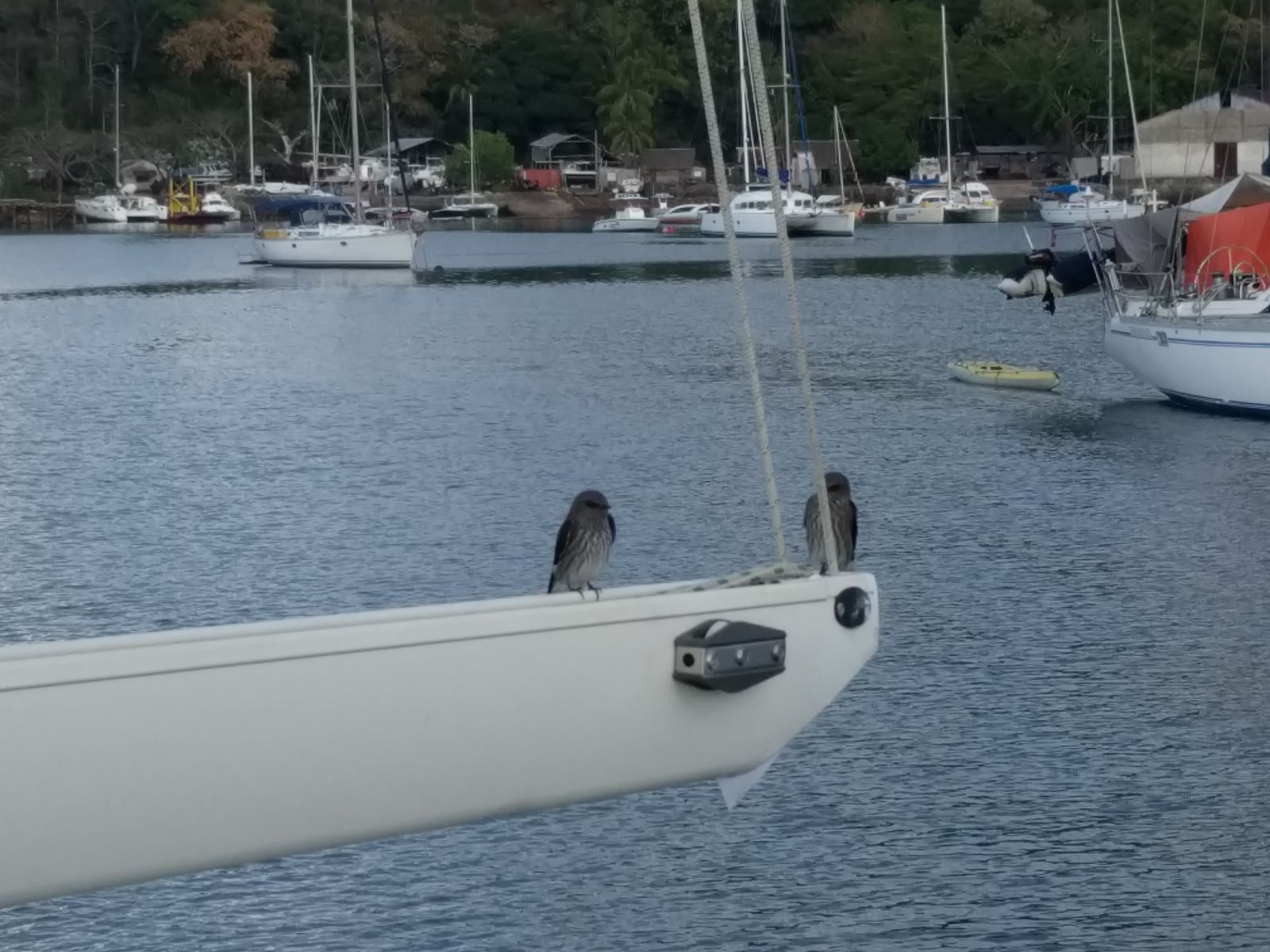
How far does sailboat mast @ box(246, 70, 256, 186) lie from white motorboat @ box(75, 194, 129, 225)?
23.1 feet

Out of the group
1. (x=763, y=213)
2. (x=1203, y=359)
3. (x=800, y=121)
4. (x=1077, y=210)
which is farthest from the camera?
(x=1077, y=210)

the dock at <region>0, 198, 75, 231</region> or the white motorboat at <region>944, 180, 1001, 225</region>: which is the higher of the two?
the dock at <region>0, 198, 75, 231</region>

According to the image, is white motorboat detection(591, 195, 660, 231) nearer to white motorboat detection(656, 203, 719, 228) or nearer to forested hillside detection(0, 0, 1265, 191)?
white motorboat detection(656, 203, 719, 228)

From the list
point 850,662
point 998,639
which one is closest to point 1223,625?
point 998,639

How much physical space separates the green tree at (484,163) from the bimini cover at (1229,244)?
86874 mm

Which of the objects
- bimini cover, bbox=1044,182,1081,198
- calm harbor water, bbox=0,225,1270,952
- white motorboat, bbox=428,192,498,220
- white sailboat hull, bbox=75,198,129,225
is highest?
white sailboat hull, bbox=75,198,129,225

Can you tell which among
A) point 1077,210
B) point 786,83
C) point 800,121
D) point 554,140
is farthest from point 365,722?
point 554,140

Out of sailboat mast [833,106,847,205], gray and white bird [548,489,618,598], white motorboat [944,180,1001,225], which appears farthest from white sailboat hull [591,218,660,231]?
gray and white bird [548,489,618,598]

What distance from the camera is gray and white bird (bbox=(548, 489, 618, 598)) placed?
31.1ft

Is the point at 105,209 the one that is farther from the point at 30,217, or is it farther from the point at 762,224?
the point at 762,224

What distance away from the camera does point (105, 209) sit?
110312 mm

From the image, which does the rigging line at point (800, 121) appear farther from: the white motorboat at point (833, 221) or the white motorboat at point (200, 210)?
the white motorboat at point (200, 210)

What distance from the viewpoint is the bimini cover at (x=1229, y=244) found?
2620 cm

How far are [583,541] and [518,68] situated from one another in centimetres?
11049
